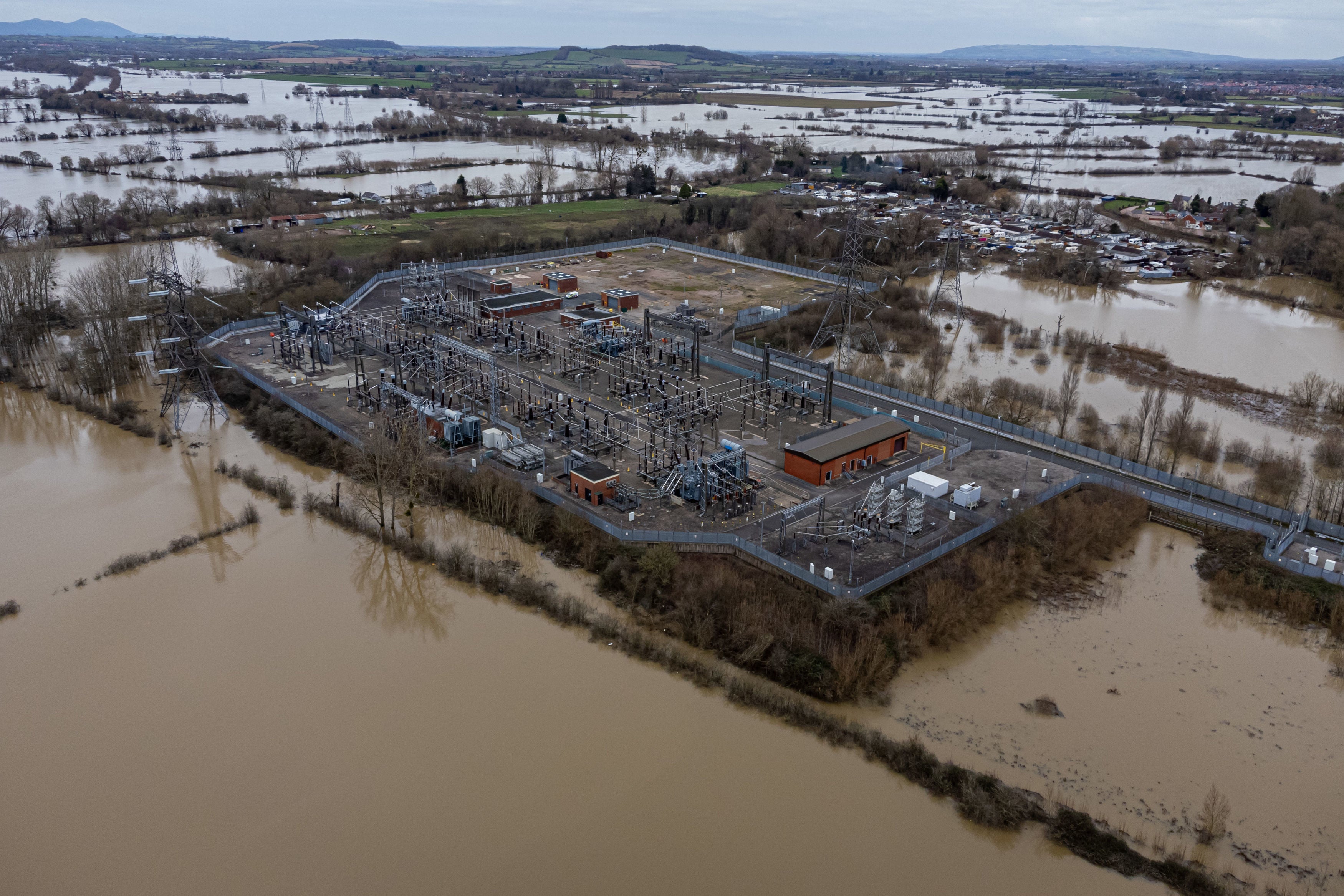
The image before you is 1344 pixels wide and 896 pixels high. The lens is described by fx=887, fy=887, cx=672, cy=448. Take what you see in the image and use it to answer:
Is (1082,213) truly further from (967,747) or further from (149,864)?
(149,864)

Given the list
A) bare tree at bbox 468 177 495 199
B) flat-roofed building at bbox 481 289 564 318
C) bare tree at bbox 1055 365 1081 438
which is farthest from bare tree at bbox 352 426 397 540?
bare tree at bbox 468 177 495 199

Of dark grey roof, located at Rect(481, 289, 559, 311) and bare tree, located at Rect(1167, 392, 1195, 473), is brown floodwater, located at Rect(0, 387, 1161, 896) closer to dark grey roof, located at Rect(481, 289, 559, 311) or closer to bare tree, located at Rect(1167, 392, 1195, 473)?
bare tree, located at Rect(1167, 392, 1195, 473)

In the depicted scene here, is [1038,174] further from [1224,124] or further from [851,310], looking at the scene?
[851,310]

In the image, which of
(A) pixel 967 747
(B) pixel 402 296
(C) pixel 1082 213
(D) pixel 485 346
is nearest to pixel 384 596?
(A) pixel 967 747

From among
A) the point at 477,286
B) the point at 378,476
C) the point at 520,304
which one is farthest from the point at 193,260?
the point at 378,476

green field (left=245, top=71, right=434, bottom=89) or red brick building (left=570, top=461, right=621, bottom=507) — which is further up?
green field (left=245, top=71, right=434, bottom=89)

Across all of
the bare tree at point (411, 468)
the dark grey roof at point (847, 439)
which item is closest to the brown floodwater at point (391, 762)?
the bare tree at point (411, 468)
